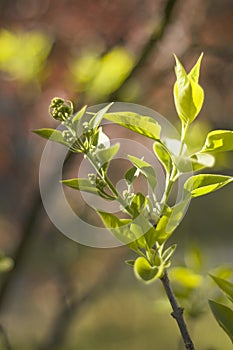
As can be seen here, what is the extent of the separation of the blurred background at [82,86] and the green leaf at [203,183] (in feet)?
1.17

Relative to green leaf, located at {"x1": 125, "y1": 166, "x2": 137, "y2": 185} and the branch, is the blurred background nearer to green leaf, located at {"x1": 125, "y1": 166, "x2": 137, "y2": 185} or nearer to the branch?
the branch

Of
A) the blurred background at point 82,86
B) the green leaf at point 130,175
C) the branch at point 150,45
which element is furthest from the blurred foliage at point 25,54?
A: the green leaf at point 130,175

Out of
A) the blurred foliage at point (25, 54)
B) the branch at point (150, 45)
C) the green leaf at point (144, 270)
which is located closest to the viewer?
the green leaf at point (144, 270)

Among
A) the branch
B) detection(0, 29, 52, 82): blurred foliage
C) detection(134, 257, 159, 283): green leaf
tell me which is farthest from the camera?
detection(0, 29, 52, 82): blurred foliage

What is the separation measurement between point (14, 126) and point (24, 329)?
115 inches

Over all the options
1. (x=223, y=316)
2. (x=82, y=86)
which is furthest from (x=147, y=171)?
(x=82, y=86)

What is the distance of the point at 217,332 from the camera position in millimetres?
4238

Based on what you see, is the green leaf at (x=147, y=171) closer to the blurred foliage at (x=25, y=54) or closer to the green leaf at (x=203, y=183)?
the green leaf at (x=203, y=183)

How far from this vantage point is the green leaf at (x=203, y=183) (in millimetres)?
501

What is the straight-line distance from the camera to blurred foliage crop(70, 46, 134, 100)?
1.51 metres

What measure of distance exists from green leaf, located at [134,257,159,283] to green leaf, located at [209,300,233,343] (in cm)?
9

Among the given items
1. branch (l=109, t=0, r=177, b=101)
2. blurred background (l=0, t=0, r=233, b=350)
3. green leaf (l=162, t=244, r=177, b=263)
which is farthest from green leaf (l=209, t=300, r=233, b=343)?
branch (l=109, t=0, r=177, b=101)

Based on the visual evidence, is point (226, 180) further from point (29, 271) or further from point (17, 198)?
point (29, 271)

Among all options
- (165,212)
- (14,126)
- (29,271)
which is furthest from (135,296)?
(165,212)
